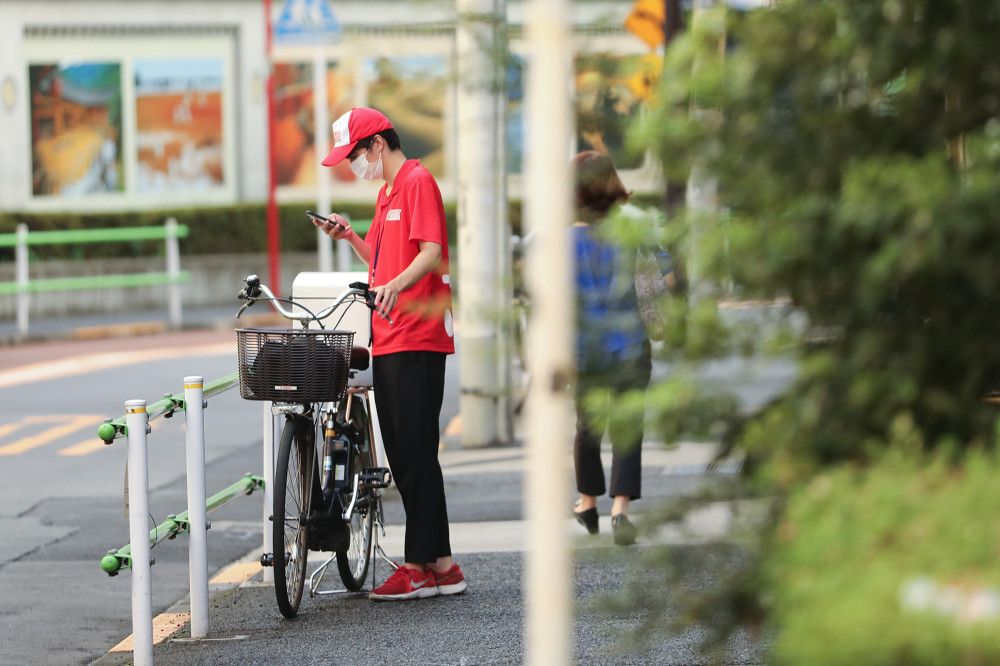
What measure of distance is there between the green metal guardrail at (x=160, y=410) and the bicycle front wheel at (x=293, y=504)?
1.23 ft

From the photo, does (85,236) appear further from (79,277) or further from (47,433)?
(47,433)

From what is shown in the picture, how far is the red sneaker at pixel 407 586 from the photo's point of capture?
616 cm

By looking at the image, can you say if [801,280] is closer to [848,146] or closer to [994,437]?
[848,146]

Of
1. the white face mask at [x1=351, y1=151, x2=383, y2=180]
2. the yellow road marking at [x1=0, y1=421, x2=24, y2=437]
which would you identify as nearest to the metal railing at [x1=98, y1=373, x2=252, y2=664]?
the white face mask at [x1=351, y1=151, x2=383, y2=180]

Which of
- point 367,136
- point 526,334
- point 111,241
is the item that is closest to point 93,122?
point 111,241

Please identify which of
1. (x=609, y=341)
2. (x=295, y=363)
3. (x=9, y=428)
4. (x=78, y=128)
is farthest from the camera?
(x=78, y=128)

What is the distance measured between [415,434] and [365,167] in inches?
41.7

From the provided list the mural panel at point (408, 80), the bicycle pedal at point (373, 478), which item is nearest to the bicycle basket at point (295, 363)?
the bicycle pedal at point (373, 478)

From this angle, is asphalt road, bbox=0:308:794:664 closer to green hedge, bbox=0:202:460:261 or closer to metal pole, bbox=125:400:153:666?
metal pole, bbox=125:400:153:666

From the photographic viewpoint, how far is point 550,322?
2.53 m

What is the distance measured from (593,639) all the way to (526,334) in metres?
2.77

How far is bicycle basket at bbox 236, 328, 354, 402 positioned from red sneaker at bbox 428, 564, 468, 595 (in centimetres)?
101

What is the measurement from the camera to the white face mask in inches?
235

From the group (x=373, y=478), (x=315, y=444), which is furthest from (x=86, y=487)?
(x=315, y=444)
